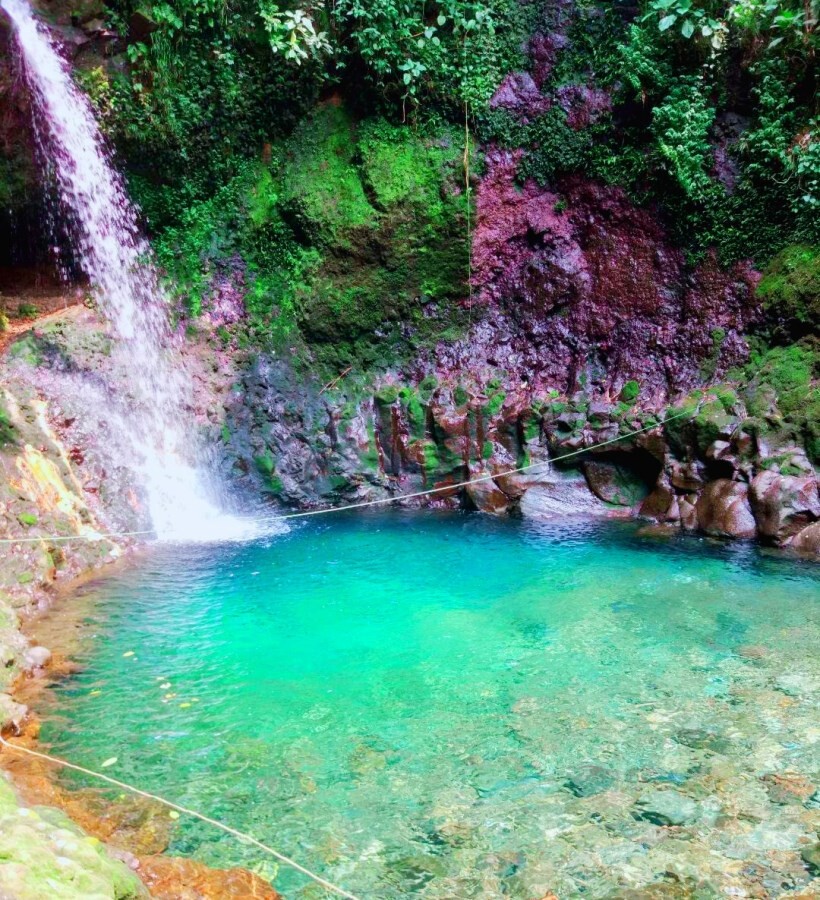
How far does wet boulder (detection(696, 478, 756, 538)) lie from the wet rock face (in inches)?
74.6

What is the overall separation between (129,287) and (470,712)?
7.95 meters

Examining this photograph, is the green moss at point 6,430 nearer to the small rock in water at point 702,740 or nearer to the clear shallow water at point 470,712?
the clear shallow water at point 470,712

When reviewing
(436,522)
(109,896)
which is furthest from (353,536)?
(109,896)

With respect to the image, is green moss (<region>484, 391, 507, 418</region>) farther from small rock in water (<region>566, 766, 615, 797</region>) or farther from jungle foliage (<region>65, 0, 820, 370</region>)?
small rock in water (<region>566, 766, 615, 797</region>)

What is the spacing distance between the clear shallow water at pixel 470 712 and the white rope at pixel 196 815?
5 centimetres

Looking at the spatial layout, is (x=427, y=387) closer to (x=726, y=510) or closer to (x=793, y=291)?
(x=726, y=510)

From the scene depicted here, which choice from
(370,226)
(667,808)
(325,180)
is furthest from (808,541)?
(325,180)

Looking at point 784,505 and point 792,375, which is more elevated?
point 792,375

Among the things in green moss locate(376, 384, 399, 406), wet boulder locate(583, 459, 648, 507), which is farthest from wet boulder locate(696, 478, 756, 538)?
green moss locate(376, 384, 399, 406)

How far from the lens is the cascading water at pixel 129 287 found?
8.96 meters

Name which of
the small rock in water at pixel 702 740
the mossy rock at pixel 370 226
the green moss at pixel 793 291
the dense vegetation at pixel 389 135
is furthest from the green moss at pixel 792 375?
the small rock in water at pixel 702 740

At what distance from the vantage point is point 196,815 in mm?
3568

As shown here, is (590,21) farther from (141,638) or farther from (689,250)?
(141,638)

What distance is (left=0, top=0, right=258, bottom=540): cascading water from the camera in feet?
29.4
